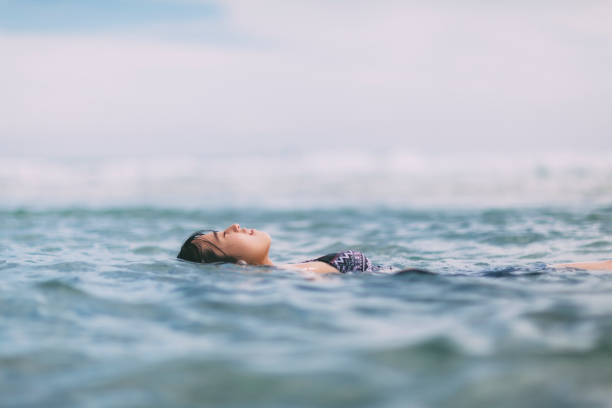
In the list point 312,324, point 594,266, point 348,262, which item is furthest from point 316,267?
point 594,266

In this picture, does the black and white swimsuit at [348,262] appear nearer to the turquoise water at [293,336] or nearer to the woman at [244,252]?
the woman at [244,252]

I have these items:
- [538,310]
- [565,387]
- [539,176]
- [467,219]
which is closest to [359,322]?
[538,310]

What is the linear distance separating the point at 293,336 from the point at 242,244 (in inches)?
104

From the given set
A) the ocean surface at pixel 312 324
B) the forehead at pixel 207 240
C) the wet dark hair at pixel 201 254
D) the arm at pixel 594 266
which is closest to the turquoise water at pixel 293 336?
the ocean surface at pixel 312 324

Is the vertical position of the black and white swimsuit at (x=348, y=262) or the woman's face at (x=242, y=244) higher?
the woman's face at (x=242, y=244)

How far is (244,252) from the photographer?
655cm

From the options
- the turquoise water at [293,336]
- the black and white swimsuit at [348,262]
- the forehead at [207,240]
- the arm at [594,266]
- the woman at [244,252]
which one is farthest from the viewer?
the black and white swimsuit at [348,262]

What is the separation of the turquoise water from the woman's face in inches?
7.7

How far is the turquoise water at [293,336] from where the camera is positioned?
10.2 ft

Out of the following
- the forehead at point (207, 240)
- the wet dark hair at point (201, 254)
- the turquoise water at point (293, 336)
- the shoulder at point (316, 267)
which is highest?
the forehead at point (207, 240)

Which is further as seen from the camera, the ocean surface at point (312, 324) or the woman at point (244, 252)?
the woman at point (244, 252)

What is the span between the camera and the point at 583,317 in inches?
156

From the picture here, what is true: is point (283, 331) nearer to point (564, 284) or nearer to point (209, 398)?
point (209, 398)

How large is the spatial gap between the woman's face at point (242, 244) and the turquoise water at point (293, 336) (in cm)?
20
